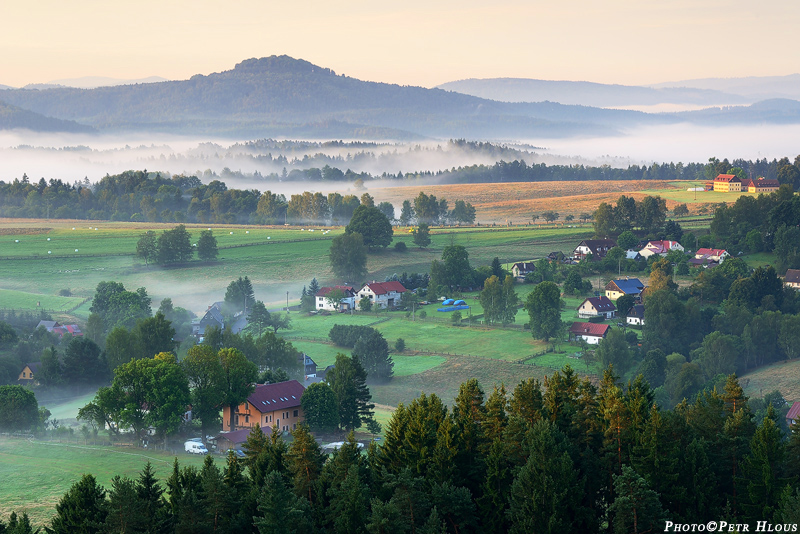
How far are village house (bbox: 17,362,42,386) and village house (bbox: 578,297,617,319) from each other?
1617 inches

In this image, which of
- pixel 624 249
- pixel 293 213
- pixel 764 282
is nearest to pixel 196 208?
pixel 293 213

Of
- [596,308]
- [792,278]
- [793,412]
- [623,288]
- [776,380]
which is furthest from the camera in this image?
[792,278]

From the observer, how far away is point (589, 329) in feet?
234

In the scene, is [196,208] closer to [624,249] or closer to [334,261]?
[334,261]

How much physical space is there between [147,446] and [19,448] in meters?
5.85

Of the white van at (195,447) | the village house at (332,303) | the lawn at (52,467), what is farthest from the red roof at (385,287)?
the lawn at (52,467)

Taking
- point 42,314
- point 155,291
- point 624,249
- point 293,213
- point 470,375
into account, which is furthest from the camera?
point 293,213

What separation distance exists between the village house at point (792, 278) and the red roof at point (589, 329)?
24162mm

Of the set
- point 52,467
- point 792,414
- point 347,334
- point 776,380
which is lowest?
point 776,380

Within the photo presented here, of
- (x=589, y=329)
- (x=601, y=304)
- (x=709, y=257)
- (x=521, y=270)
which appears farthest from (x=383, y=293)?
(x=709, y=257)

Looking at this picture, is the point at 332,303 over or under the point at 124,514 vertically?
under

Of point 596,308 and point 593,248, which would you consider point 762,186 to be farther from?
point 596,308

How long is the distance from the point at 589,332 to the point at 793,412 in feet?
67.4

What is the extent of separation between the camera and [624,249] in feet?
328
